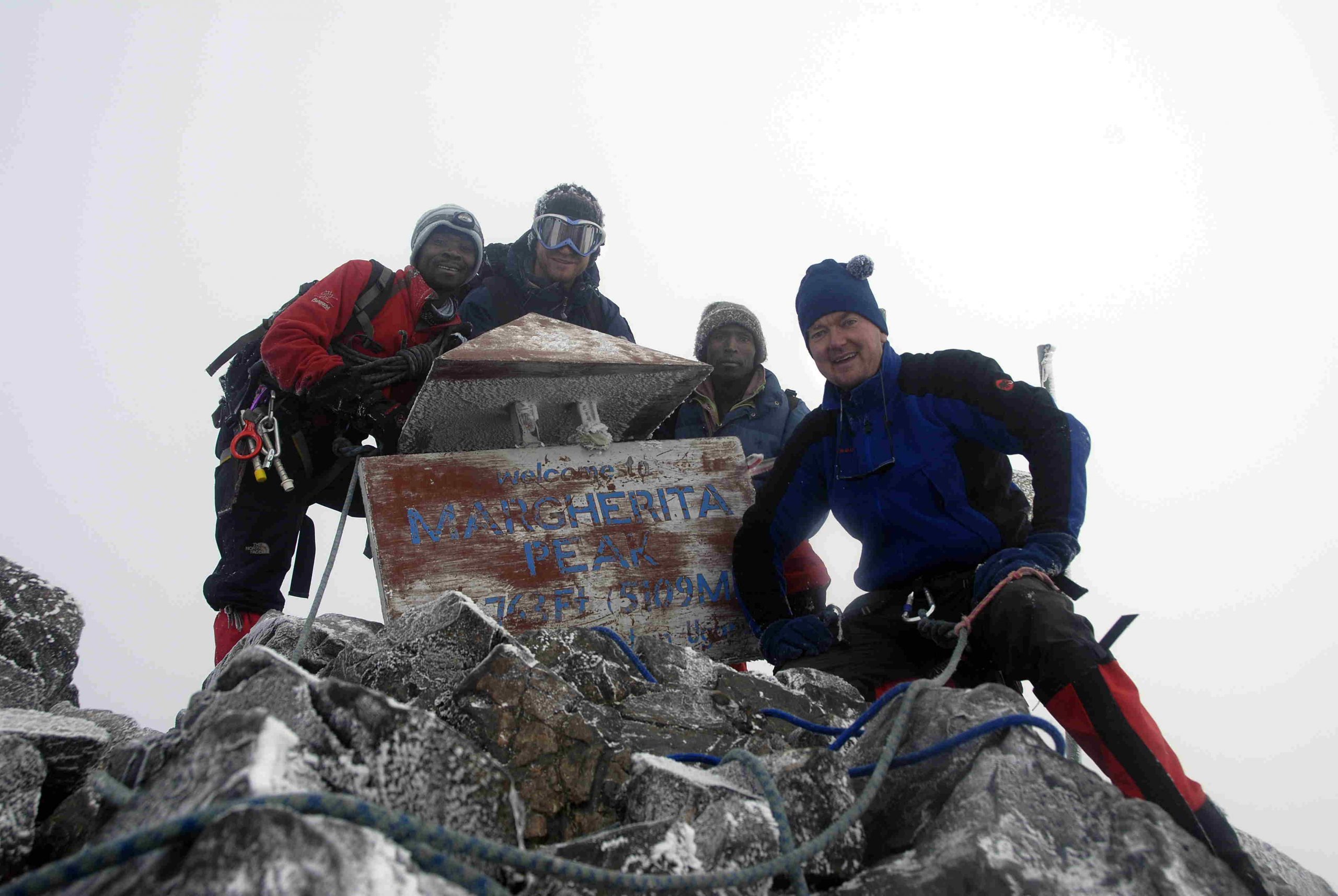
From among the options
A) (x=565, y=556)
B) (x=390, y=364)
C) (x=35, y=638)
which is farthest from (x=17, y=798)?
(x=390, y=364)

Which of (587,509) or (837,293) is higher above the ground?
(837,293)

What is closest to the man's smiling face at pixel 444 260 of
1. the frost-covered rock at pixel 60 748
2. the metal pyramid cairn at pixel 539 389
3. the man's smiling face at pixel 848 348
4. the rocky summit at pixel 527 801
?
the metal pyramid cairn at pixel 539 389

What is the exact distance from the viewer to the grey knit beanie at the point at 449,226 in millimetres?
5207

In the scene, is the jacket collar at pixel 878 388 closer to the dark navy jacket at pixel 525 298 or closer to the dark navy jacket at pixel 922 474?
the dark navy jacket at pixel 922 474

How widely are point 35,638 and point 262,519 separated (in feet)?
4.14

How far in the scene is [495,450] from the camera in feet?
13.8

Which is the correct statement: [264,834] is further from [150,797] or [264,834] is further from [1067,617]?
[1067,617]

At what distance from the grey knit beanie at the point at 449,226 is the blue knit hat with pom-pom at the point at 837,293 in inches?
86.2

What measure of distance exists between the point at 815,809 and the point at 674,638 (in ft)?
7.50

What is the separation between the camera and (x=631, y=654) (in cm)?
322

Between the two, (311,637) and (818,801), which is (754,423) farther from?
(818,801)

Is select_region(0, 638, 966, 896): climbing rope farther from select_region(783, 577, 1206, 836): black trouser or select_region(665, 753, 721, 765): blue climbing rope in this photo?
select_region(783, 577, 1206, 836): black trouser

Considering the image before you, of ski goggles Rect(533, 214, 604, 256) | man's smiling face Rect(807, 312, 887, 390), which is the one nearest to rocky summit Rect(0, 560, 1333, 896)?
man's smiling face Rect(807, 312, 887, 390)

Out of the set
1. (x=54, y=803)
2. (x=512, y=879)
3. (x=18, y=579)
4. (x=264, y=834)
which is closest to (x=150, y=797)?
(x=264, y=834)
